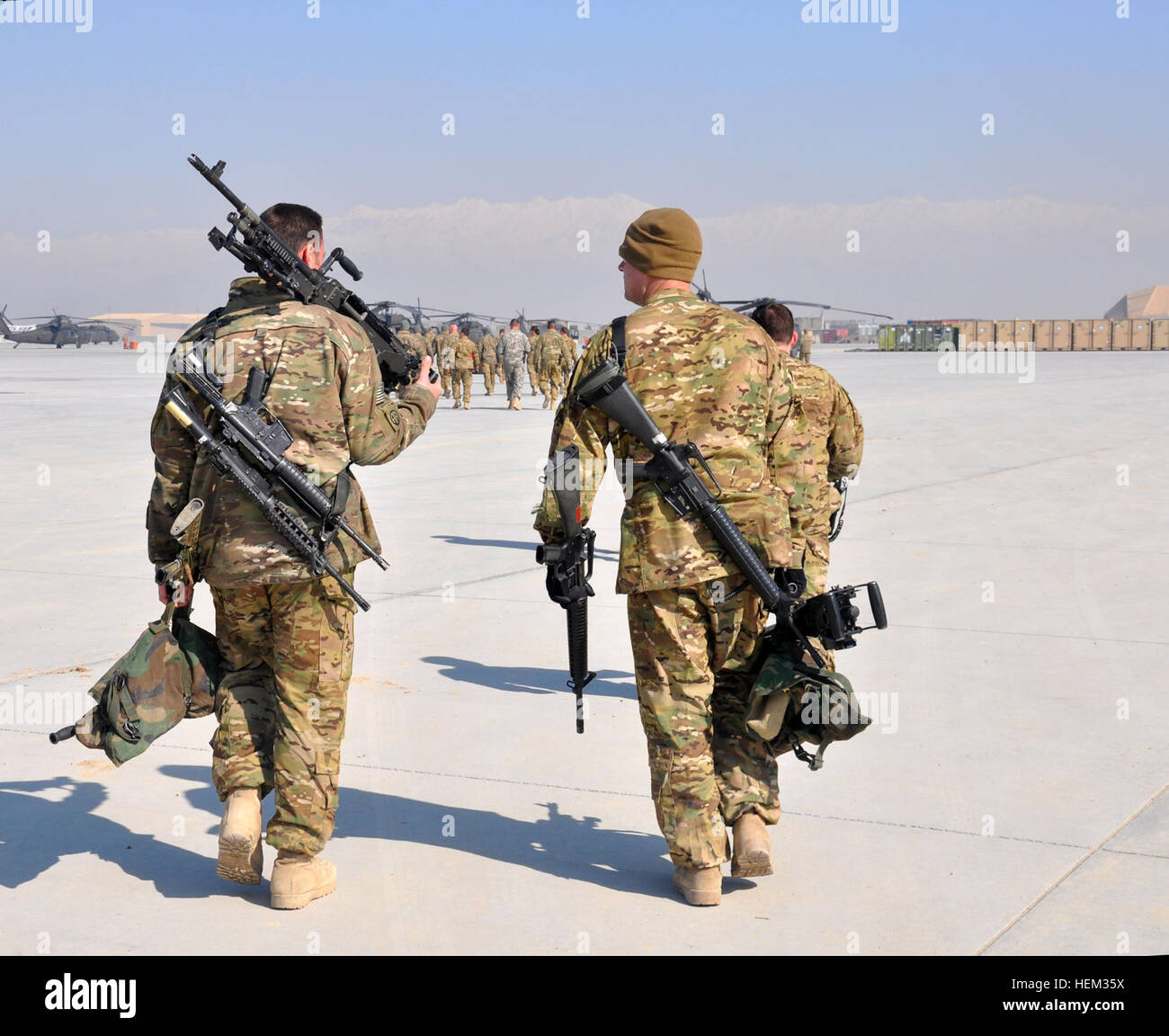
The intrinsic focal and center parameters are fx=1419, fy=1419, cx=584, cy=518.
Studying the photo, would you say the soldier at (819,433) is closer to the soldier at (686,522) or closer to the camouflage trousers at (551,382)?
the soldier at (686,522)

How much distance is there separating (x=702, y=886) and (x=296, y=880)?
118 cm

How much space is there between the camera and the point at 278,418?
4.22 m

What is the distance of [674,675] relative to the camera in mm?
4176

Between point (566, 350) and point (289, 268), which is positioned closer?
point (289, 268)

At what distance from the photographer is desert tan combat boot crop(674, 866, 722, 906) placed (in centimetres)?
413

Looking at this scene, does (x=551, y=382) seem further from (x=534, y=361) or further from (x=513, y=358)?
(x=534, y=361)

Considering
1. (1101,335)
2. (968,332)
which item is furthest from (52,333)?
(1101,335)

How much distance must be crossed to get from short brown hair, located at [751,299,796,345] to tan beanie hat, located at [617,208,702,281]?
1.45 metres

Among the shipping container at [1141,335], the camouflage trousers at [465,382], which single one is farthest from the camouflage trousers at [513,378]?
the shipping container at [1141,335]

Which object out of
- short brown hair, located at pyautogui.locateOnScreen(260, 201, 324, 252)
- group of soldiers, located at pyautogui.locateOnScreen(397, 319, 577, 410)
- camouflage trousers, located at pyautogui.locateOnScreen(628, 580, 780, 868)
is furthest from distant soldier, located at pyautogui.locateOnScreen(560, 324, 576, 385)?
camouflage trousers, located at pyautogui.locateOnScreen(628, 580, 780, 868)

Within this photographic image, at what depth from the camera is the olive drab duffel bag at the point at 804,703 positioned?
164 inches

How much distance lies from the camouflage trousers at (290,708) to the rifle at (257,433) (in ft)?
0.75

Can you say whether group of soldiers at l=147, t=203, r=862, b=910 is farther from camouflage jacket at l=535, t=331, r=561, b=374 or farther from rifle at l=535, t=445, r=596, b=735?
camouflage jacket at l=535, t=331, r=561, b=374
